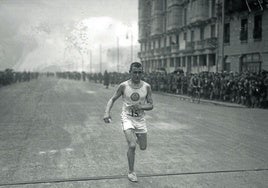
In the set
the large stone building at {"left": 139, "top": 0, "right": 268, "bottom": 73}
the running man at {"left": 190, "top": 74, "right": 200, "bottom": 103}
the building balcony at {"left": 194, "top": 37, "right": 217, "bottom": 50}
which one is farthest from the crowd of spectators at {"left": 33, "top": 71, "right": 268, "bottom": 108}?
the building balcony at {"left": 194, "top": 37, "right": 217, "bottom": 50}

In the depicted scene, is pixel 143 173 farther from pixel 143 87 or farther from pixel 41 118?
pixel 41 118

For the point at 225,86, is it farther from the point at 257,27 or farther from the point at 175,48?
the point at 175,48

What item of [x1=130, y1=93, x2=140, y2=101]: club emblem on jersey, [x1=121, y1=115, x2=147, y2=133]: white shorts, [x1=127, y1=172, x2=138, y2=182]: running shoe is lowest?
[x1=127, y1=172, x2=138, y2=182]: running shoe

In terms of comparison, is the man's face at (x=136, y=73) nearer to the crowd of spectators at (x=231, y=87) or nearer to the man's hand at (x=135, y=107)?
the man's hand at (x=135, y=107)

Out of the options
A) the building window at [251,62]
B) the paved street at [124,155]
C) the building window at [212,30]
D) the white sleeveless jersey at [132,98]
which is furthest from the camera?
the building window at [212,30]

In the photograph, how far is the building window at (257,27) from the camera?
30141 millimetres

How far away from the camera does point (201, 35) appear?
44906 millimetres

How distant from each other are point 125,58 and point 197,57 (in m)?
95.1

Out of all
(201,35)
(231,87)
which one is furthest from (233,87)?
(201,35)

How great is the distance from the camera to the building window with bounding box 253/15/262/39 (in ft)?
98.9

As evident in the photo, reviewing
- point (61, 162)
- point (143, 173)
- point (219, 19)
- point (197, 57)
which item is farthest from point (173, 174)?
point (197, 57)

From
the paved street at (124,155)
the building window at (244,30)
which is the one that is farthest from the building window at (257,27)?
the paved street at (124,155)

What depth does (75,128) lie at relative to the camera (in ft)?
36.5

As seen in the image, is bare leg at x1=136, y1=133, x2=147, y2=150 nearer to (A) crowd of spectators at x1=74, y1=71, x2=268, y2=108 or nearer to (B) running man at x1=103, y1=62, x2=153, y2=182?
(B) running man at x1=103, y1=62, x2=153, y2=182
